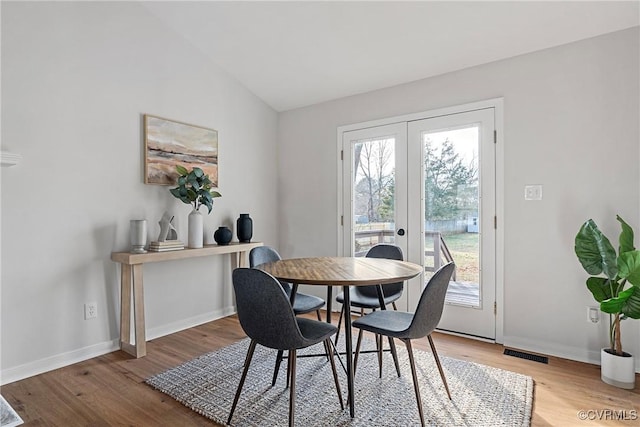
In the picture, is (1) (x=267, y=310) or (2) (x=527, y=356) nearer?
(1) (x=267, y=310)

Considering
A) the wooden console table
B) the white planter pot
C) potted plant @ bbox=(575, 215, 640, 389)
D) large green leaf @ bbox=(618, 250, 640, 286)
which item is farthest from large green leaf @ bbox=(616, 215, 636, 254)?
the wooden console table

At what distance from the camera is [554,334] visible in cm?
272

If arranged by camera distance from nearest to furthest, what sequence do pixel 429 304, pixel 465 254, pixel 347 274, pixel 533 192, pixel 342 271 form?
1. pixel 429 304
2. pixel 347 274
3. pixel 342 271
4. pixel 533 192
5. pixel 465 254

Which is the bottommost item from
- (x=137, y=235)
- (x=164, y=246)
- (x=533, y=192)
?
(x=164, y=246)

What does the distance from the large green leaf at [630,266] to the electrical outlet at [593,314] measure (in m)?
0.59

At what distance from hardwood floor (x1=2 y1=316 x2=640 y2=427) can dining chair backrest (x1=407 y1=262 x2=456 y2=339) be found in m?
0.79

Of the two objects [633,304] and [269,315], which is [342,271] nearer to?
[269,315]

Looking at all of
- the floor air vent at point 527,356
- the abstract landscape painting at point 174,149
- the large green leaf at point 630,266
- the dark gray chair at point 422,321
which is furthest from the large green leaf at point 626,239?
the abstract landscape painting at point 174,149

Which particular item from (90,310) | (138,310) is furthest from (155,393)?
(90,310)

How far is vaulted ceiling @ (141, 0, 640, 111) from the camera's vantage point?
2473 millimetres

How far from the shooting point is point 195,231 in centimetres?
321

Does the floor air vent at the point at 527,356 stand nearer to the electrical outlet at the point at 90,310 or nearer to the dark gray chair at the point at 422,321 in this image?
the dark gray chair at the point at 422,321

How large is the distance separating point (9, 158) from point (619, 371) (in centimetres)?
412

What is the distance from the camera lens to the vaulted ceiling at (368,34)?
2.47m
